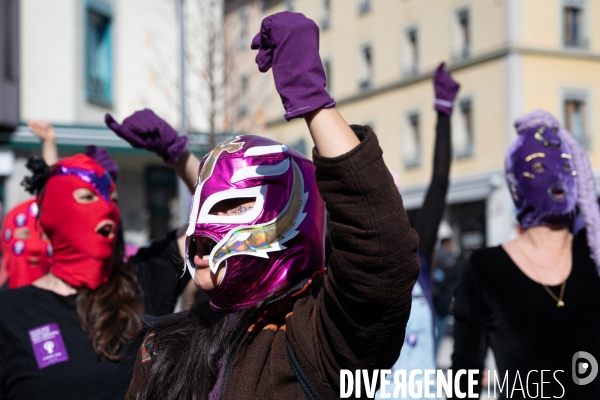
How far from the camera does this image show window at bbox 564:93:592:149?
29.3 m

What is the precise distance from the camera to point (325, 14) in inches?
1443

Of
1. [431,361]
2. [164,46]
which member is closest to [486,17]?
[164,46]

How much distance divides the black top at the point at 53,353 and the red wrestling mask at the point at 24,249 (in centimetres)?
149

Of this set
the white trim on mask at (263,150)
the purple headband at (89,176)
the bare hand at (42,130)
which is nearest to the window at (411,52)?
the bare hand at (42,130)

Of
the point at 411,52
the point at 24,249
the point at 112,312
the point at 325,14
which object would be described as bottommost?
the point at 112,312

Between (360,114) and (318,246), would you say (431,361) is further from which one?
(360,114)

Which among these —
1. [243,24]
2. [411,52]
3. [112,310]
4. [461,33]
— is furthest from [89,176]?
[411,52]

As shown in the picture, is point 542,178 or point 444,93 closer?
point 542,178

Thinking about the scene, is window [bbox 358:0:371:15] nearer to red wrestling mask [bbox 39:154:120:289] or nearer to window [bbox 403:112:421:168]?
window [bbox 403:112:421:168]

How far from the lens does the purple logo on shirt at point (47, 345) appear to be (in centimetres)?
341

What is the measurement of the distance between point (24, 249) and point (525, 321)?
2.93 m

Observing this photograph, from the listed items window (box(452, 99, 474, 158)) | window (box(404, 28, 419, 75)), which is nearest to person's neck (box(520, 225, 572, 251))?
window (box(452, 99, 474, 158))

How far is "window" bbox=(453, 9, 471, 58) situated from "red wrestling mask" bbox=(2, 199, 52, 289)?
86.4 feet

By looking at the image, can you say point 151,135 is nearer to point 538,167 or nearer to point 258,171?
point 258,171
